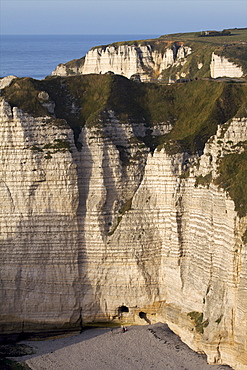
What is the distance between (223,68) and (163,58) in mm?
14153

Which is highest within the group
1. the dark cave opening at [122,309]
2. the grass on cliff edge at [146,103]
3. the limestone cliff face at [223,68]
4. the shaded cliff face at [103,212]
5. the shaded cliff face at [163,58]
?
the shaded cliff face at [163,58]

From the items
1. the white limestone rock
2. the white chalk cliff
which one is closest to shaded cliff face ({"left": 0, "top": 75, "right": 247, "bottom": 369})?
the white limestone rock

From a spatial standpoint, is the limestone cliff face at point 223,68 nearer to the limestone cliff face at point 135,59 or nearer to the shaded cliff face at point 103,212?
the limestone cliff face at point 135,59

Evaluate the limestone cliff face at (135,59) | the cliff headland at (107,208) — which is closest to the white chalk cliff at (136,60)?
the limestone cliff face at (135,59)

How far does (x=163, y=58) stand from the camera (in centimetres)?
8575

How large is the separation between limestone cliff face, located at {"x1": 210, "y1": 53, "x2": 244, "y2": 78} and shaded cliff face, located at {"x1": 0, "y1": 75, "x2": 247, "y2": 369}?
28931mm

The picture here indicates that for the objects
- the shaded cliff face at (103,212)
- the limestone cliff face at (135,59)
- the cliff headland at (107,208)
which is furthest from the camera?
the limestone cliff face at (135,59)

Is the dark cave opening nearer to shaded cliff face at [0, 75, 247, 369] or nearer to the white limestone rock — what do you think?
shaded cliff face at [0, 75, 247, 369]

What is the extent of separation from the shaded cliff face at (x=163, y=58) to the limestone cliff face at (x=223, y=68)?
0.10m

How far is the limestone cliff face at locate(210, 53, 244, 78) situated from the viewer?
72.2 meters

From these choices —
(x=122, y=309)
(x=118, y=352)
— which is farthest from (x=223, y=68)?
(x=118, y=352)

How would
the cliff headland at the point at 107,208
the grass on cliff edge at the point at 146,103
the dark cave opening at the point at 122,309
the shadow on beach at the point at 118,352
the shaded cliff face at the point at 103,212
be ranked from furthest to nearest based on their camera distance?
1. the dark cave opening at the point at 122,309
2. the grass on cliff edge at the point at 146,103
3. the shaded cliff face at the point at 103,212
4. the cliff headland at the point at 107,208
5. the shadow on beach at the point at 118,352

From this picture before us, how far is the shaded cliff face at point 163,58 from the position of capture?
2990 inches

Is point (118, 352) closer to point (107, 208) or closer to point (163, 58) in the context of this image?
point (107, 208)
